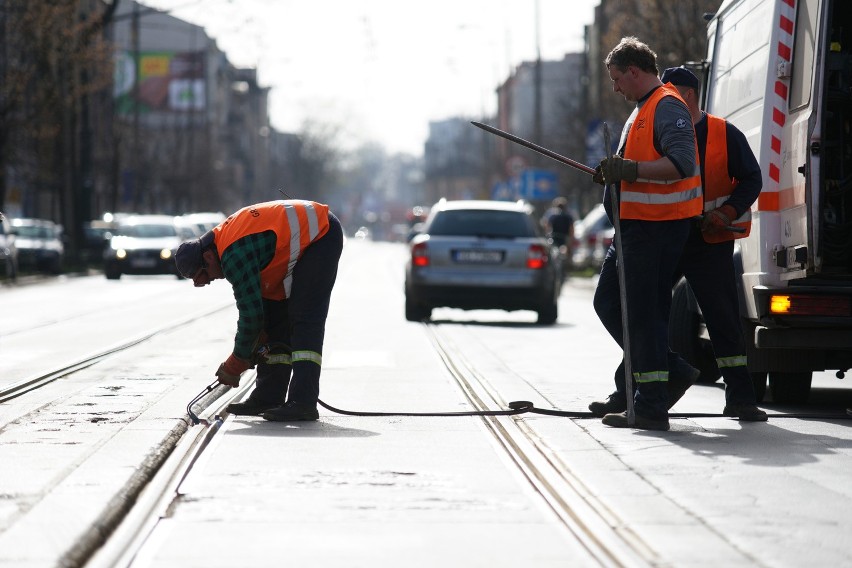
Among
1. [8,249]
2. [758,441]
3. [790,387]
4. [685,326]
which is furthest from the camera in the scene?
[8,249]

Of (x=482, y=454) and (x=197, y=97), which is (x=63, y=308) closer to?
(x=482, y=454)

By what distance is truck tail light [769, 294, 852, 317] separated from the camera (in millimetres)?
9328

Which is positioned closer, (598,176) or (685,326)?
(598,176)

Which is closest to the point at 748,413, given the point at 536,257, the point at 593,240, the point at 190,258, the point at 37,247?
the point at 190,258

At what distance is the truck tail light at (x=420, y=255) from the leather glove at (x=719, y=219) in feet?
37.0

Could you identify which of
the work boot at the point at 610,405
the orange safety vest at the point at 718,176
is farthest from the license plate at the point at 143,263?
the orange safety vest at the point at 718,176

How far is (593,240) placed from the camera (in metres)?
42.3

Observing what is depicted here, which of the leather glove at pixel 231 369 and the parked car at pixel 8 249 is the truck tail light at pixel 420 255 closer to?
the leather glove at pixel 231 369

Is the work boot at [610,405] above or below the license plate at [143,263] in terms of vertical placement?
above

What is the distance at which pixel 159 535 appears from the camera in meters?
5.58

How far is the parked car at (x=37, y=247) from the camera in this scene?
4128 cm

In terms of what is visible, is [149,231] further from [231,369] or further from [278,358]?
[231,369]

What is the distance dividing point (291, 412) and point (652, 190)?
2.22m

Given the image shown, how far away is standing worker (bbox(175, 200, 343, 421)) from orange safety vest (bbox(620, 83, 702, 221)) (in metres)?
1.59
